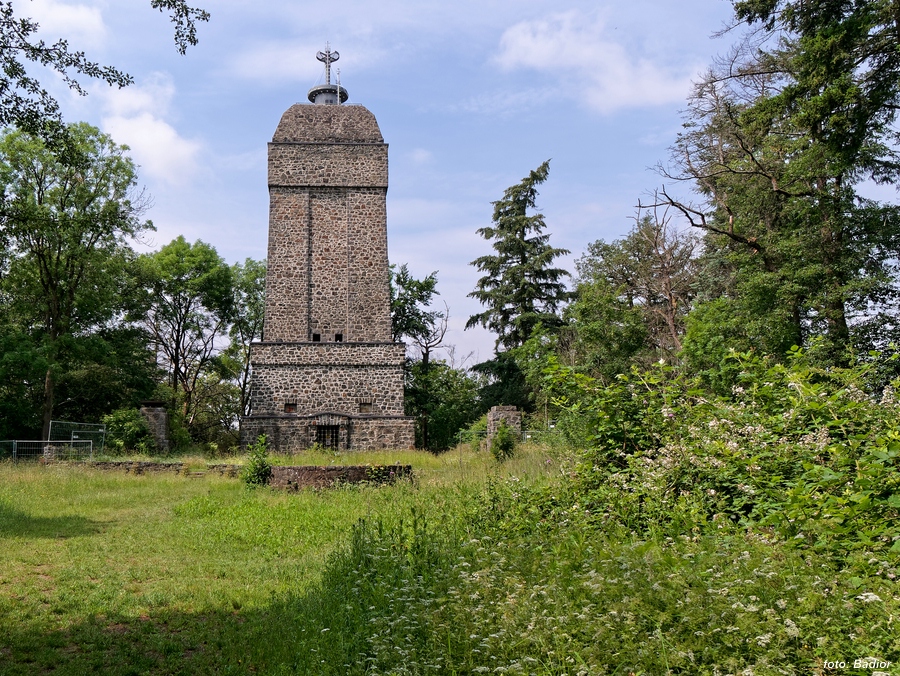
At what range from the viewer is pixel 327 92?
104ft

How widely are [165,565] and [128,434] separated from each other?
18.0 meters

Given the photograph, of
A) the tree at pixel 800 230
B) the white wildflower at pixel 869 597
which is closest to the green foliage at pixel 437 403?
the tree at pixel 800 230

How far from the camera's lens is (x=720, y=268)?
24.8m

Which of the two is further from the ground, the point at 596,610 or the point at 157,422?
the point at 157,422

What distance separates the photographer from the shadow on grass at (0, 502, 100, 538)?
9.83 metres

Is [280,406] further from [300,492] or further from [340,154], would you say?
[300,492]

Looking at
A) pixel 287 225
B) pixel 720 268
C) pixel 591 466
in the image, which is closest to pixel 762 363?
pixel 591 466

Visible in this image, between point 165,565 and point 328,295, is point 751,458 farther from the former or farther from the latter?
point 328,295

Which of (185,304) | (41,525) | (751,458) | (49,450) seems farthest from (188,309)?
(751,458)

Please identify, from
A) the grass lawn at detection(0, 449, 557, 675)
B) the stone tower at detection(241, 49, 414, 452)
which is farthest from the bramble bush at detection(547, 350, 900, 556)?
the stone tower at detection(241, 49, 414, 452)

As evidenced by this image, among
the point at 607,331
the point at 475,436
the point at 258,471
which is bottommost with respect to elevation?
the point at 258,471

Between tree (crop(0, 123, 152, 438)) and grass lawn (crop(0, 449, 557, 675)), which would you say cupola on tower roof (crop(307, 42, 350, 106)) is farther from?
grass lawn (crop(0, 449, 557, 675))

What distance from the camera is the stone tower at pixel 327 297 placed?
84.9 feet

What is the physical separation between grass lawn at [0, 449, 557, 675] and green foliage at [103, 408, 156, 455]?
896 cm
